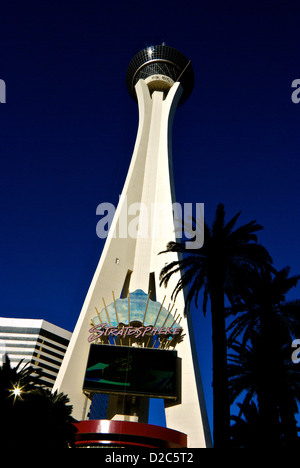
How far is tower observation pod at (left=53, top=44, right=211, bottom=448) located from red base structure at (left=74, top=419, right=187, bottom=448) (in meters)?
0.06

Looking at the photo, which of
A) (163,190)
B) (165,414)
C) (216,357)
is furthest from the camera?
(163,190)

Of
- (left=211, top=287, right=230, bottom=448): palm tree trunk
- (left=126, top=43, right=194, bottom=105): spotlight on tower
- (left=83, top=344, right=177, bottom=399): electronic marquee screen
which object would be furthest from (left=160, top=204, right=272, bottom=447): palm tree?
(left=126, top=43, right=194, bottom=105): spotlight on tower

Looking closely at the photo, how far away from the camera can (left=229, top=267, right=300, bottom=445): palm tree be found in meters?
24.6

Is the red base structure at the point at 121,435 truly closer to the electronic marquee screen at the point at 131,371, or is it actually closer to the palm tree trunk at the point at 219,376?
the electronic marquee screen at the point at 131,371

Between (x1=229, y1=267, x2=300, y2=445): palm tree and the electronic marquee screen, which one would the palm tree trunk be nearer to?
(x1=229, y1=267, x2=300, y2=445): palm tree

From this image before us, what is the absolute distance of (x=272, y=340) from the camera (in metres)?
→ 24.8

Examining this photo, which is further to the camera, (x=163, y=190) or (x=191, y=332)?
(x=163, y=190)

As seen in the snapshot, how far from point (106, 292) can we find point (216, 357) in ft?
57.5

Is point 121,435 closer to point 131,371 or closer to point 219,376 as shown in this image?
point 131,371

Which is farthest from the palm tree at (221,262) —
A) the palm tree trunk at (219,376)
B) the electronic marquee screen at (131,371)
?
the electronic marquee screen at (131,371)
